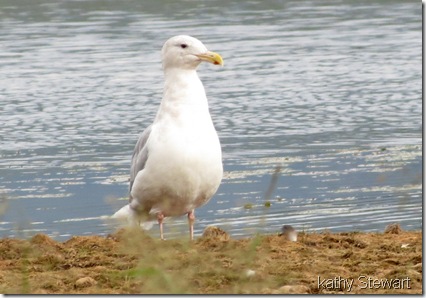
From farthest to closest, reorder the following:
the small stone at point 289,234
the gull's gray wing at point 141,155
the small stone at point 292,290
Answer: the gull's gray wing at point 141,155 < the small stone at point 289,234 < the small stone at point 292,290

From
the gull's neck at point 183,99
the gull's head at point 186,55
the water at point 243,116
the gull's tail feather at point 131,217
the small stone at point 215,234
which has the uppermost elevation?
the gull's head at point 186,55

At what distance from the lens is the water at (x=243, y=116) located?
453 inches

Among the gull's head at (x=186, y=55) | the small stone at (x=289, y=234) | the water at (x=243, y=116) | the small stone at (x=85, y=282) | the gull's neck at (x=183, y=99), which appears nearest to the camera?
the small stone at (x=85, y=282)

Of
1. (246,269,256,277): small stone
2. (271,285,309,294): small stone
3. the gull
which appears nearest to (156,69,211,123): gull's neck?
the gull

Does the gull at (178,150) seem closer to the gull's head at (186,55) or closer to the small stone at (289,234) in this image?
the gull's head at (186,55)

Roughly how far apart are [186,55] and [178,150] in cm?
82

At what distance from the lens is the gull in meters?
8.73

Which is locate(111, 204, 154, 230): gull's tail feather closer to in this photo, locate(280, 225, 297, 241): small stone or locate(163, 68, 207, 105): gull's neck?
locate(163, 68, 207, 105): gull's neck

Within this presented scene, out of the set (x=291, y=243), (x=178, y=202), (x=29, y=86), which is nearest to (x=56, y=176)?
(x=178, y=202)

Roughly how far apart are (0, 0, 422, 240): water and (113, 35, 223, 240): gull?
0.87 meters

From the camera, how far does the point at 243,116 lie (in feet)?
54.1

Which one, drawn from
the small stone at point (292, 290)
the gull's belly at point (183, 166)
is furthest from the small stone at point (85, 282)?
the gull's belly at point (183, 166)

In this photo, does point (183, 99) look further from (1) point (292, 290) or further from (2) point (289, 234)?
(1) point (292, 290)

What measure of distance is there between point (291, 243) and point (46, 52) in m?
16.2
